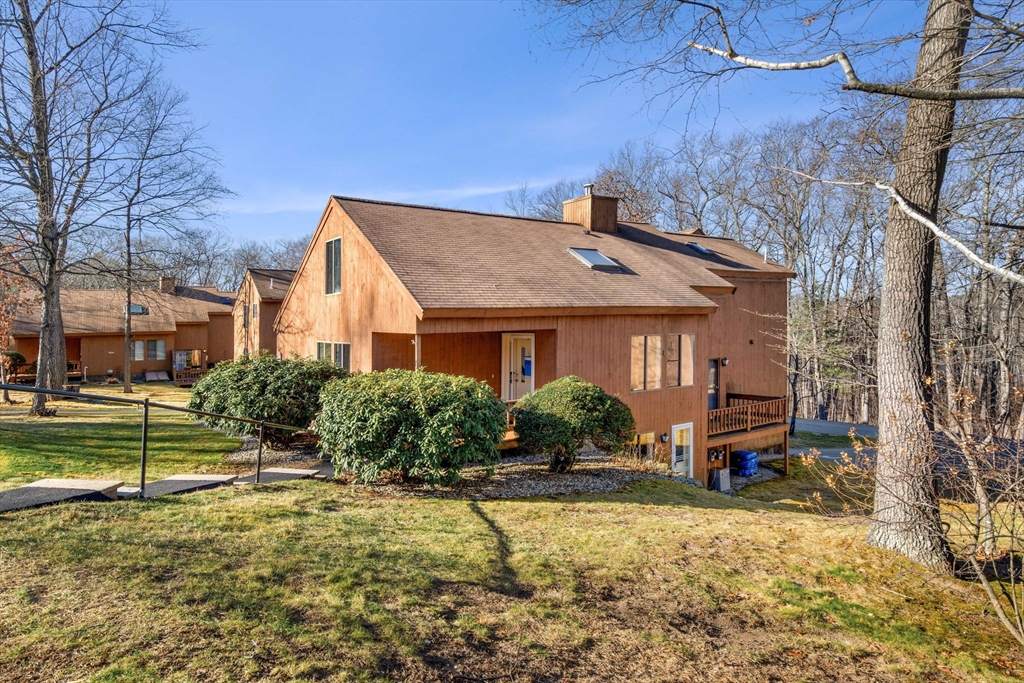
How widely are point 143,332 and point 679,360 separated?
28063 mm

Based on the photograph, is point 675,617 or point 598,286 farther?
point 598,286

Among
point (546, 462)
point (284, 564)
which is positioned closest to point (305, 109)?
point (546, 462)

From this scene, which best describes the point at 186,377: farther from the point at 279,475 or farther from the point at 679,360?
the point at 679,360

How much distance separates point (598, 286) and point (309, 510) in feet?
29.7

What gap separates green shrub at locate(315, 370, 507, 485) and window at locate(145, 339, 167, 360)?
28117 mm

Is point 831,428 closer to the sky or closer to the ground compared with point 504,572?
closer to the ground

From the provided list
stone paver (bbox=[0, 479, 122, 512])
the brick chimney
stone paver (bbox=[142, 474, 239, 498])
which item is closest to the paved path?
the brick chimney

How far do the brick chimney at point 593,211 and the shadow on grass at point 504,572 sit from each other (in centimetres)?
1361

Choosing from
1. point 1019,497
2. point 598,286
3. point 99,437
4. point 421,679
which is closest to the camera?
point 421,679

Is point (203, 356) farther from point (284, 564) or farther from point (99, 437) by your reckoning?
point (284, 564)

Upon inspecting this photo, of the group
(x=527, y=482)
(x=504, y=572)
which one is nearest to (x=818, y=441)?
(x=527, y=482)

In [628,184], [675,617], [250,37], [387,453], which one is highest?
[628,184]

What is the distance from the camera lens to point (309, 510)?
6.40 metres

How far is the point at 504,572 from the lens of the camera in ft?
16.9
